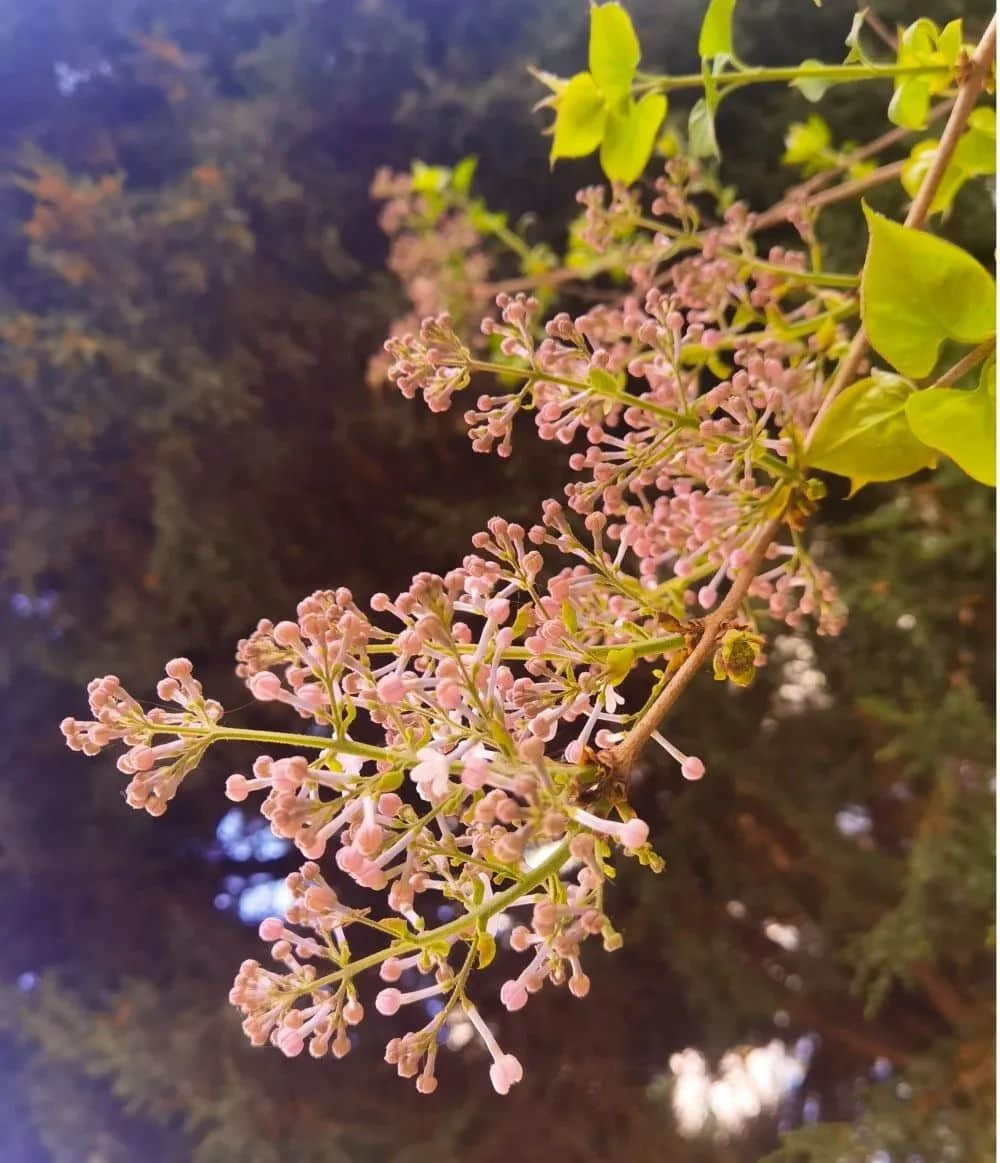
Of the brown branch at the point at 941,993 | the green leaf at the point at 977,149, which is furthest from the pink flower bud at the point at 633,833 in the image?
the brown branch at the point at 941,993

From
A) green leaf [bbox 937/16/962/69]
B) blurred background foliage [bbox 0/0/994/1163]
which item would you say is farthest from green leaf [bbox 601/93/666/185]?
blurred background foliage [bbox 0/0/994/1163]

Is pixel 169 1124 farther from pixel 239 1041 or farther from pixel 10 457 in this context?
pixel 10 457

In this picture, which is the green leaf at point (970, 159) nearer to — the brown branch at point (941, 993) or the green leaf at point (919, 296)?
the green leaf at point (919, 296)

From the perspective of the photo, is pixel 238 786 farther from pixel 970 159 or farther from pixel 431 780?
pixel 970 159

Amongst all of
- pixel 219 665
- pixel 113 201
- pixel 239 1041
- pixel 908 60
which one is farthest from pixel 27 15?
pixel 239 1041

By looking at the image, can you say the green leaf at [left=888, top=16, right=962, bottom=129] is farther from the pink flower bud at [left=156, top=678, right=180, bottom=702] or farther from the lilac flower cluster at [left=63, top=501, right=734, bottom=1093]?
the pink flower bud at [left=156, top=678, right=180, bottom=702]
